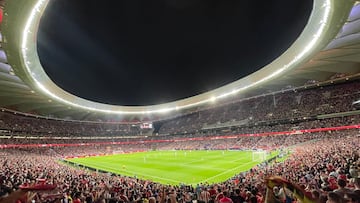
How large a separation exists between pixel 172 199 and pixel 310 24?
2320cm

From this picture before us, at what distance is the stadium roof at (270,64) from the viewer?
64.6ft

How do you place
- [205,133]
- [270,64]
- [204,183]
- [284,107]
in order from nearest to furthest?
[204,183], [270,64], [284,107], [205,133]

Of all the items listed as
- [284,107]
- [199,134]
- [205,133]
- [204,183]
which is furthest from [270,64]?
[199,134]

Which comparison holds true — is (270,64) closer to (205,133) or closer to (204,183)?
(204,183)

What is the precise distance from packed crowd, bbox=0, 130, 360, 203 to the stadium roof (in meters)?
9.22

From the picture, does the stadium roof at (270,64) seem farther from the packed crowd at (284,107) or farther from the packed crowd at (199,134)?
the packed crowd at (199,134)

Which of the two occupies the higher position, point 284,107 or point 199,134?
point 284,107

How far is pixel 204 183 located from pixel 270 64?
2217cm

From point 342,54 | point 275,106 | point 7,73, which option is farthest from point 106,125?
point 342,54

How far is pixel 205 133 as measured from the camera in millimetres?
77125

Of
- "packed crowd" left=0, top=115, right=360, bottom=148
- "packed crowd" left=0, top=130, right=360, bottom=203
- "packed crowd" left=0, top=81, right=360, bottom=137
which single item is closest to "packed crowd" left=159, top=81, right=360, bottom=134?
"packed crowd" left=0, top=81, right=360, bottom=137

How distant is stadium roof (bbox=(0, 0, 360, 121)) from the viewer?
19.7 m

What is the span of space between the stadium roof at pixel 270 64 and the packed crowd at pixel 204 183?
922cm

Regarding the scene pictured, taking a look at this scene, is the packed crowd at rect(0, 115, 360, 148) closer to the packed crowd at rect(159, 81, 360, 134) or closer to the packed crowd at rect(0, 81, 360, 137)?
the packed crowd at rect(0, 81, 360, 137)
